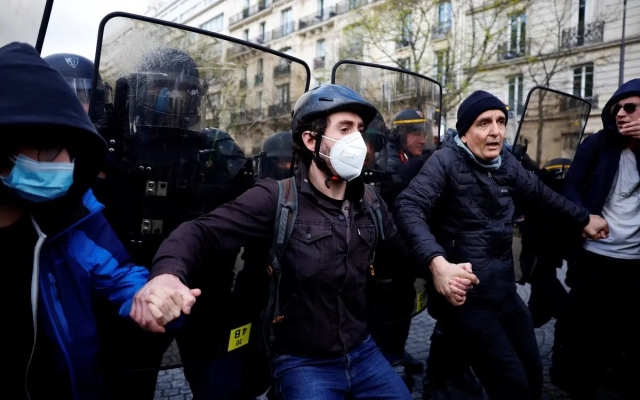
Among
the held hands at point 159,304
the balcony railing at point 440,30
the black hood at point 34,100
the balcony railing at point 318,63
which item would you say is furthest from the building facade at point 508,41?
the held hands at point 159,304

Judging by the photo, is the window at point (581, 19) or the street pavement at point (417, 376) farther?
the window at point (581, 19)

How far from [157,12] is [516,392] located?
282 centimetres

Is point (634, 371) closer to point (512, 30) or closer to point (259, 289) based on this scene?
point (259, 289)

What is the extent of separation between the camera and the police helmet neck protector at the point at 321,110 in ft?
7.88

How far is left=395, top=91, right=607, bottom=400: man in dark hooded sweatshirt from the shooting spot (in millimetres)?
2688

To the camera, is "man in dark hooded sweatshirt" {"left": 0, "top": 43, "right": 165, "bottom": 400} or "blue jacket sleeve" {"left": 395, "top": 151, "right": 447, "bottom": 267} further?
"blue jacket sleeve" {"left": 395, "top": 151, "right": 447, "bottom": 267}

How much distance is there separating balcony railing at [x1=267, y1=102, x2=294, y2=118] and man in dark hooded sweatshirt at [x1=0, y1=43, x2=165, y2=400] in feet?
4.29

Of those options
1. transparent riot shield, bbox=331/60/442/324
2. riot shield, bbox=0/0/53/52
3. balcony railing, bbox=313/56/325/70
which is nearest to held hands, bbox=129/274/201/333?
riot shield, bbox=0/0/53/52

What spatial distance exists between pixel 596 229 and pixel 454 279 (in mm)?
1455

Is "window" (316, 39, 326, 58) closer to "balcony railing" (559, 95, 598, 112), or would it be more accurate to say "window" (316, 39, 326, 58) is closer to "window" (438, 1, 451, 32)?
"window" (438, 1, 451, 32)

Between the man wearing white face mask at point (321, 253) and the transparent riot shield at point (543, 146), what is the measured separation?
6.63 feet

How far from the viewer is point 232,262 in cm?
267

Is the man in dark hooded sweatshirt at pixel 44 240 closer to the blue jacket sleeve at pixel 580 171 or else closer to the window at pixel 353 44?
the blue jacket sleeve at pixel 580 171

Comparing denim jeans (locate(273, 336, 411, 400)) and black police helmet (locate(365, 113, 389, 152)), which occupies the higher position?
black police helmet (locate(365, 113, 389, 152))
